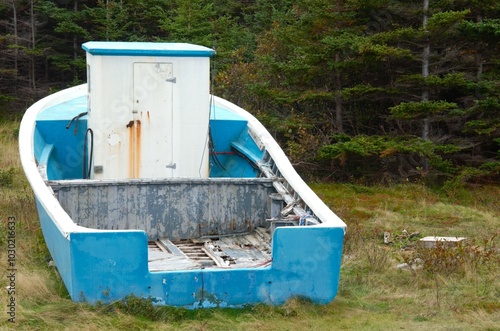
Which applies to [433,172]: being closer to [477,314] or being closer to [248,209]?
[248,209]

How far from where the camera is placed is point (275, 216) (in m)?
9.32

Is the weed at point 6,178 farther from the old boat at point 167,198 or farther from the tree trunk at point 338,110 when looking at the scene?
the tree trunk at point 338,110

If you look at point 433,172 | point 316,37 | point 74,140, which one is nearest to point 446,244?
point 74,140

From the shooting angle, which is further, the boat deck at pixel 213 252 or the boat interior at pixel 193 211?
the boat interior at pixel 193 211

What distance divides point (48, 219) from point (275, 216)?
243 centimetres

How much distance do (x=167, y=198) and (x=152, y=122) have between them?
1097 millimetres

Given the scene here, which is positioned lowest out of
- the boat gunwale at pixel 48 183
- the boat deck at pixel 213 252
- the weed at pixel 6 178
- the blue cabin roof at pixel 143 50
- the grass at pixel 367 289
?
the grass at pixel 367 289

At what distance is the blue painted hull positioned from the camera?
6.95 m

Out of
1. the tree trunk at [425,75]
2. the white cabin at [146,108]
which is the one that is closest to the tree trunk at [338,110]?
the tree trunk at [425,75]

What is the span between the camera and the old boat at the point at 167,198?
711 centimetres

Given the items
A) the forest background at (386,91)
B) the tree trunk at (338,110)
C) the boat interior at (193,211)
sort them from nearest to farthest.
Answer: the boat interior at (193,211) → the forest background at (386,91) → the tree trunk at (338,110)

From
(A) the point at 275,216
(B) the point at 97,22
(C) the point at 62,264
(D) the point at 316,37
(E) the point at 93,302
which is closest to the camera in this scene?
(E) the point at 93,302

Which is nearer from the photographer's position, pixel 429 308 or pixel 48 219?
Answer: pixel 429 308

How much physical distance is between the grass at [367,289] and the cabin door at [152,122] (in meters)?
1.51
